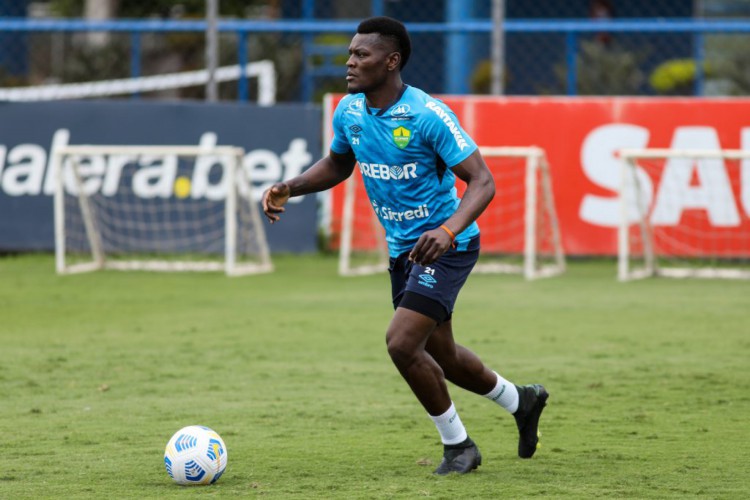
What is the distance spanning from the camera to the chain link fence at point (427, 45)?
17266 millimetres

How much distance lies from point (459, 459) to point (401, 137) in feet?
4.61

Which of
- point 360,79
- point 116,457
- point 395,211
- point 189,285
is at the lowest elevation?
point 189,285

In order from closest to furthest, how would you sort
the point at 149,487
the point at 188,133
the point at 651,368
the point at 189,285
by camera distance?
the point at 149,487 → the point at 651,368 → the point at 189,285 → the point at 188,133

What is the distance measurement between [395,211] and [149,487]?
→ 1.58 meters

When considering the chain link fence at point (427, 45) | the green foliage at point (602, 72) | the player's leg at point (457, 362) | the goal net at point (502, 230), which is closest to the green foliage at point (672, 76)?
the chain link fence at point (427, 45)

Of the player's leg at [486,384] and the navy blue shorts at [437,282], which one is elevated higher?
the navy blue shorts at [437,282]

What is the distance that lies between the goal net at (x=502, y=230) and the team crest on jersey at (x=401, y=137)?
874 centimetres

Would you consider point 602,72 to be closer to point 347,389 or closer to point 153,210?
point 153,210

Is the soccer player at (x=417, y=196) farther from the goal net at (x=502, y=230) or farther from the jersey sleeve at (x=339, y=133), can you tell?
the goal net at (x=502, y=230)

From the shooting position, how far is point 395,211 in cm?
584

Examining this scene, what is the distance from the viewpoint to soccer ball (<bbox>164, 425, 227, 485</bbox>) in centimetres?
544

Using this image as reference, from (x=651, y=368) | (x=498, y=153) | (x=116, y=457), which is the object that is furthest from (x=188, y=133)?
(x=116, y=457)

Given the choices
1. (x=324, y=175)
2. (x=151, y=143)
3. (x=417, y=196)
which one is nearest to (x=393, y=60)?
(x=417, y=196)

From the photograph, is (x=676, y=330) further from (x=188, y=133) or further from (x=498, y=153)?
(x=188, y=133)
